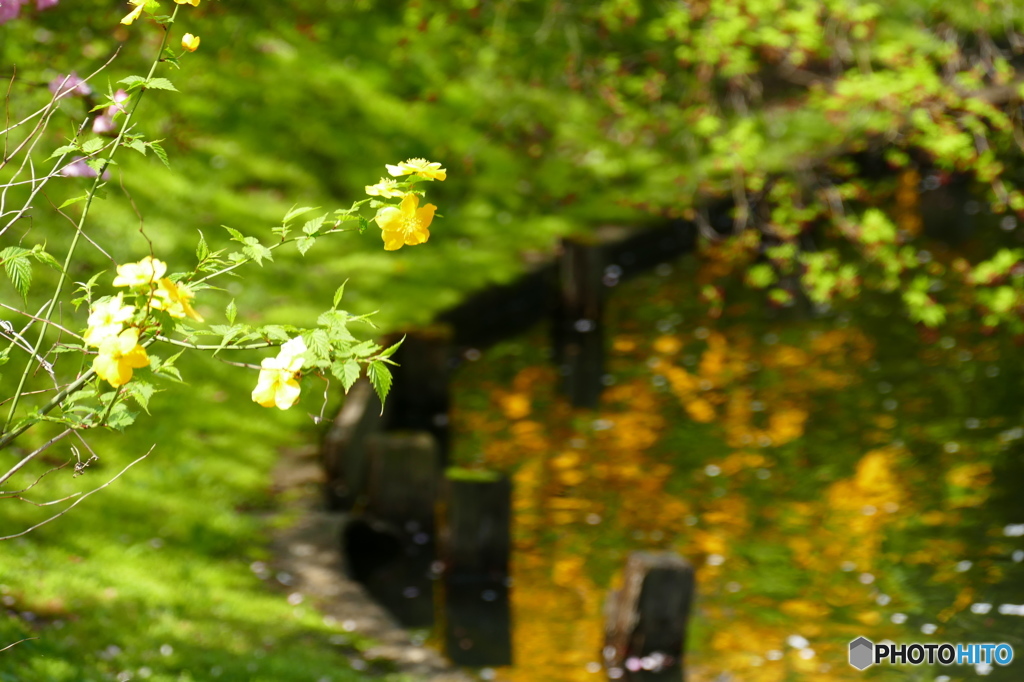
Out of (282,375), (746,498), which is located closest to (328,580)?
(746,498)

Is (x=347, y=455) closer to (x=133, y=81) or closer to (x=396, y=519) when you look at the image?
(x=396, y=519)

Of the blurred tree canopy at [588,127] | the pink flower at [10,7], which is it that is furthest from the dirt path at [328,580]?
the pink flower at [10,7]

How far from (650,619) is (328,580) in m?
2.13

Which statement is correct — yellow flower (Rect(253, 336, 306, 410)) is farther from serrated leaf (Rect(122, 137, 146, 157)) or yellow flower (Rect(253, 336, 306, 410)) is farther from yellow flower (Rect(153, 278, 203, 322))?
serrated leaf (Rect(122, 137, 146, 157))

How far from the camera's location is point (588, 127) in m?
17.3

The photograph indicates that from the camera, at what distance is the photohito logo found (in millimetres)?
6684

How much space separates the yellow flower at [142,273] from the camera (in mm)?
2479

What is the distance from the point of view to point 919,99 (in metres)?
7.28

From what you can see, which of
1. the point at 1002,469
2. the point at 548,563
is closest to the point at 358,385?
Answer: the point at 548,563

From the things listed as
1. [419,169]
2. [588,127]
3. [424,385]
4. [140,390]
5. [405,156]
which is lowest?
[140,390]

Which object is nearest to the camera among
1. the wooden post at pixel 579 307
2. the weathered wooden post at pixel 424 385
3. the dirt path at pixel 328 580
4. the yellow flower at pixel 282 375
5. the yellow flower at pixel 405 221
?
the yellow flower at pixel 282 375

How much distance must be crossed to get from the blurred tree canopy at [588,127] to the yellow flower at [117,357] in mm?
5357

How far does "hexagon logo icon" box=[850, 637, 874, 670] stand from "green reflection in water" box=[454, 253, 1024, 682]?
0.23ft

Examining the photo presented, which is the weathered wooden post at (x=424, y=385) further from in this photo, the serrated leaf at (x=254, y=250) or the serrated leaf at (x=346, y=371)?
the serrated leaf at (x=346, y=371)
